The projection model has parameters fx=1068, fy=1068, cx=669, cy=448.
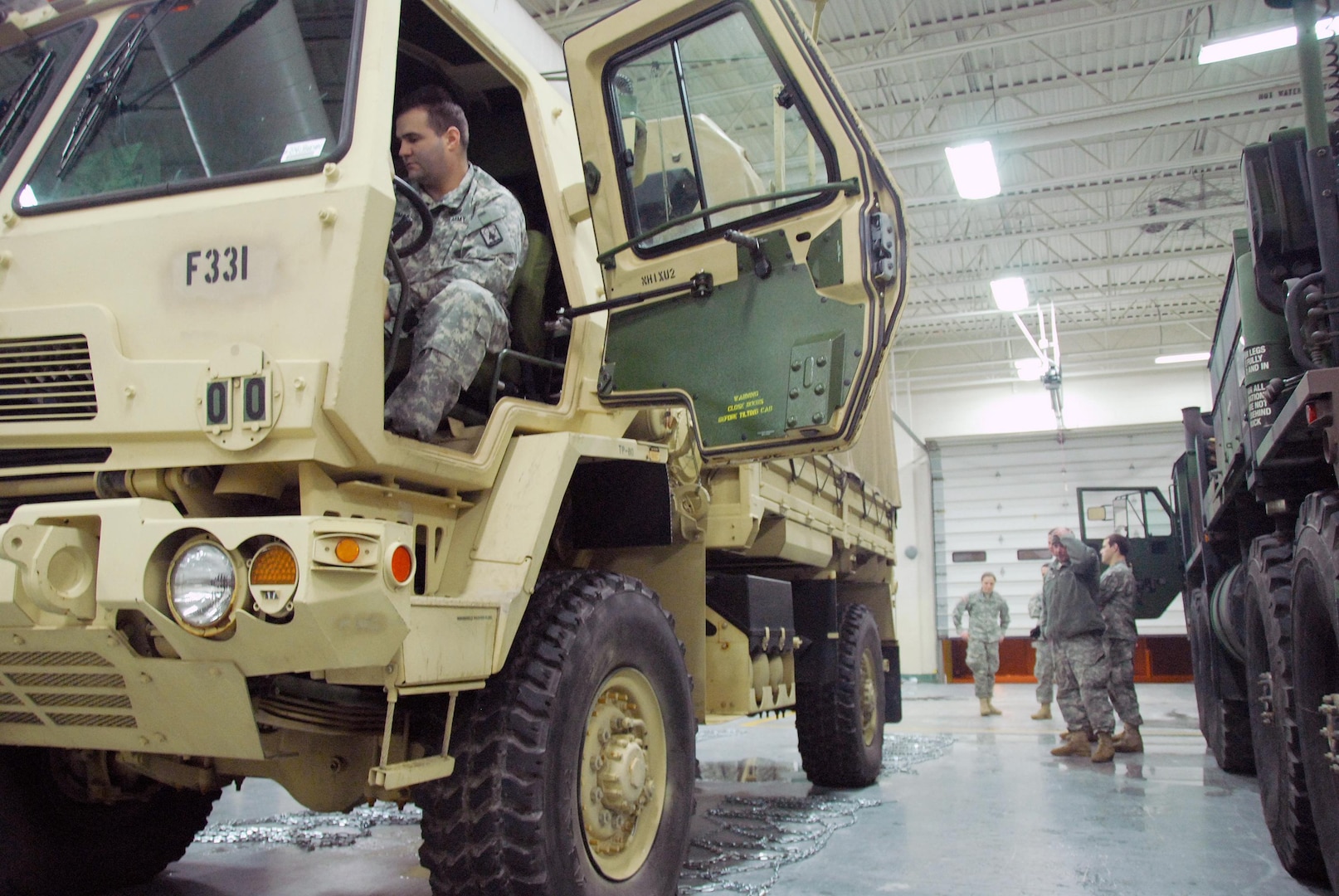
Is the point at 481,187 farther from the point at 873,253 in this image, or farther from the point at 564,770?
the point at 564,770

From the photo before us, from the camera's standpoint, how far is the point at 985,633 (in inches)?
541

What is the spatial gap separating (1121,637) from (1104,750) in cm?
109

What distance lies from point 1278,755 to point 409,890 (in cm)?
332

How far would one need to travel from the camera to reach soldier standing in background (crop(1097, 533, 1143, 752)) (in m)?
8.35

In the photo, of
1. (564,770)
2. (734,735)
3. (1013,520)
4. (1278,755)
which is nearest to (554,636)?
(564,770)

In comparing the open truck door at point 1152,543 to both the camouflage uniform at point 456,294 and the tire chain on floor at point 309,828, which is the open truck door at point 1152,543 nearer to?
the tire chain on floor at point 309,828

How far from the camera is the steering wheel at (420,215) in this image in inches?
106

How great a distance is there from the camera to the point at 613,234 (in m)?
3.38

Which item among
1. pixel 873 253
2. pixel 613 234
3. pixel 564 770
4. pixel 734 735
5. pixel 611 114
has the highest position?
pixel 611 114

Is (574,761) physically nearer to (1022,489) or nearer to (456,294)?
(456,294)

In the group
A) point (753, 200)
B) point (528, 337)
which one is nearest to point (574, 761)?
point (528, 337)

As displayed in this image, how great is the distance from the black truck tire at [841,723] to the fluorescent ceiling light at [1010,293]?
12502 millimetres

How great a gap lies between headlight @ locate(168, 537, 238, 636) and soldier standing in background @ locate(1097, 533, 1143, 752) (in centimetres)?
767

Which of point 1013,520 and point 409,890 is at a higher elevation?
point 1013,520
